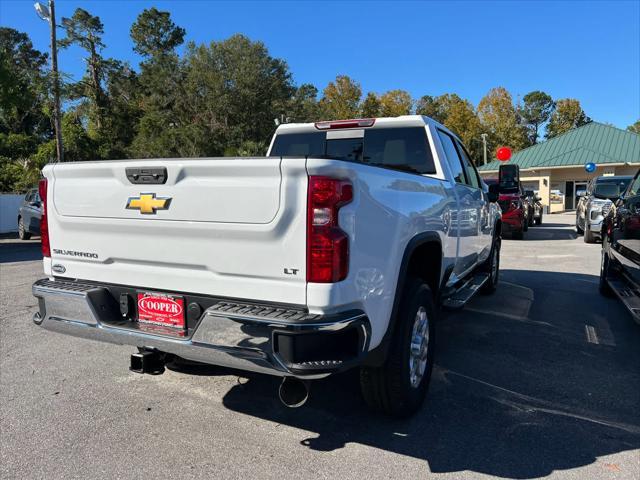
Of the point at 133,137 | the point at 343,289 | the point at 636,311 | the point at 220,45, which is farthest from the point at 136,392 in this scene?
the point at 133,137

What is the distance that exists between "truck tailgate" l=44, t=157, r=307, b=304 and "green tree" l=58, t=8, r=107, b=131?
38.5 metres

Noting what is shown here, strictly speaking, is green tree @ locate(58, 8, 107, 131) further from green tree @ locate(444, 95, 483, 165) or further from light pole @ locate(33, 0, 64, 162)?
green tree @ locate(444, 95, 483, 165)

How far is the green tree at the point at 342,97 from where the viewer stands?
4722 cm

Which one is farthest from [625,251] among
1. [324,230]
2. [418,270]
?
[324,230]

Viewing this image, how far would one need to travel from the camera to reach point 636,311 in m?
4.34

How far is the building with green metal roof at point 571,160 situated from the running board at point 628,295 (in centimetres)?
2862

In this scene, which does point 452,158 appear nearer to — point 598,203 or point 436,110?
point 598,203

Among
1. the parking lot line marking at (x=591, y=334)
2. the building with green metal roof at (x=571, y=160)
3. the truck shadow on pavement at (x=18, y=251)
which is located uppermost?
the building with green metal roof at (x=571, y=160)

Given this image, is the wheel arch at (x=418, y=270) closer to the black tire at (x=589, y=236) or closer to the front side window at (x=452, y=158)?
the front side window at (x=452, y=158)

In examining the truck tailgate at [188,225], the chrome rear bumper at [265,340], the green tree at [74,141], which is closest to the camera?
the chrome rear bumper at [265,340]

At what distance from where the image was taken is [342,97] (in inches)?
1881

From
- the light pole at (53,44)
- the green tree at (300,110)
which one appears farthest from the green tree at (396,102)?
the light pole at (53,44)

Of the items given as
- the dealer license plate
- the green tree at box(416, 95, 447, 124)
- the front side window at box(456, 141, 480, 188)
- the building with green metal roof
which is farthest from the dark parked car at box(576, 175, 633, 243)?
the green tree at box(416, 95, 447, 124)

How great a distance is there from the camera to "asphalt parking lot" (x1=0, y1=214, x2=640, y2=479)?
2.84 meters
